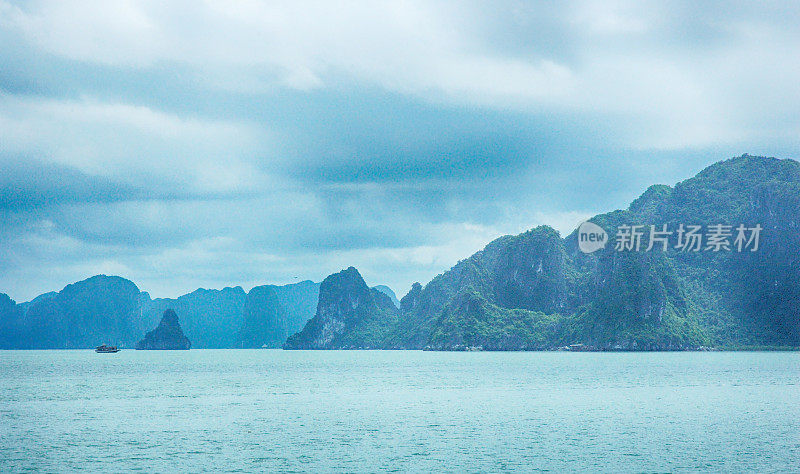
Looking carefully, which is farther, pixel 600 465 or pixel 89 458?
pixel 89 458

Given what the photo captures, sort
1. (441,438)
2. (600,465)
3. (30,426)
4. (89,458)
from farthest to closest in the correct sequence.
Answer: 1. (30,426)
2. (441,438)
3. (89,458)
4. (600,465)

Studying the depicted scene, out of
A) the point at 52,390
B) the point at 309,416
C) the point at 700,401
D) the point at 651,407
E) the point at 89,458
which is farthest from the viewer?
the point at 52,390

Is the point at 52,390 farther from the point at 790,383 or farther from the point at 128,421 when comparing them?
the point at 790,383

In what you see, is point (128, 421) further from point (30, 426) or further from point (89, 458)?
point (89, 458)

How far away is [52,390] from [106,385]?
12186 millimetres

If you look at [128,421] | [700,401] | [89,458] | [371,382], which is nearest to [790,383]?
[700,401]

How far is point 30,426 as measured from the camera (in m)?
61.5

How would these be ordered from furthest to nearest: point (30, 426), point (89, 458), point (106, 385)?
point (106, 385) → point (30, 426) → point (89, 458)

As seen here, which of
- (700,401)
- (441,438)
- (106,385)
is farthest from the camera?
(106,385)

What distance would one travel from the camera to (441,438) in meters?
54.5

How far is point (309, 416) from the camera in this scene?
69.6 meters

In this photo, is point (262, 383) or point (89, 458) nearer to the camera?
point (89, 458)

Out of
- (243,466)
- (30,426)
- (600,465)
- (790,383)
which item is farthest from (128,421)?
(790,383)

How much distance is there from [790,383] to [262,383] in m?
81.9
